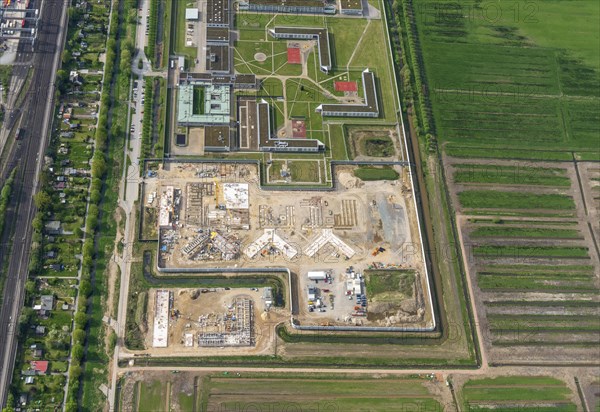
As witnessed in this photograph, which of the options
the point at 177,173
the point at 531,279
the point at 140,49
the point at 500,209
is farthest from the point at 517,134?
the point at 140,49

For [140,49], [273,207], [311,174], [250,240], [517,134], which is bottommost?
[250,240]

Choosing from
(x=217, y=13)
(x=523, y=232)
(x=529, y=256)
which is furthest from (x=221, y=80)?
(x=529, y=256)

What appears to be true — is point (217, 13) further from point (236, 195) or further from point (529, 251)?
point (529, 251)

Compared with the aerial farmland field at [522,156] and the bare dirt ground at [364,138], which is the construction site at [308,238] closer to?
the bare dirt ground at [364,138]

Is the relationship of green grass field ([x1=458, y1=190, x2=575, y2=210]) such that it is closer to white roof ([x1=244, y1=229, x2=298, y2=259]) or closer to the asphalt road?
white roof ([x1=244, y1=229, x2=298, y2=259])

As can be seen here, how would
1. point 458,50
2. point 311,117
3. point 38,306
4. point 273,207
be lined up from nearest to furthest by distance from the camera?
1. point 38,306
2. point 273,207
3. point 311,117
4. point 458,50

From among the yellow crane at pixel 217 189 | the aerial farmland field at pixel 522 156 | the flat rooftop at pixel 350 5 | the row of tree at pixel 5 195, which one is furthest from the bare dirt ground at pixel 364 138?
the row of tree at pixel 5 195

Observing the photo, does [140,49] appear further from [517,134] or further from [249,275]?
[517,134]

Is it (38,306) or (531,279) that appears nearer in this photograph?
(38,306)
